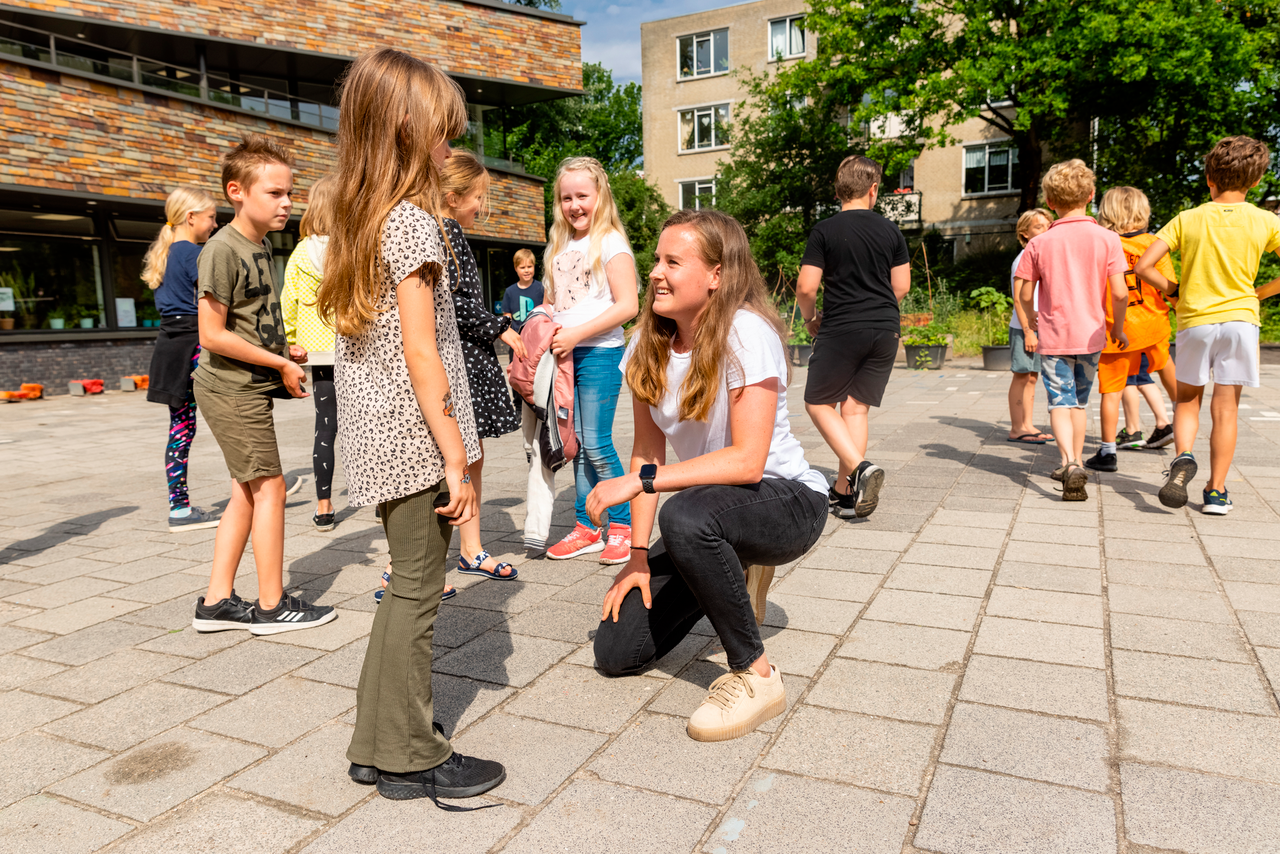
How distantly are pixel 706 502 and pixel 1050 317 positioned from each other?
13.1ft

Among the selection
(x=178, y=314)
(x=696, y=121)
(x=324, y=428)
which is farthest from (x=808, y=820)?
(x=696, y=121)

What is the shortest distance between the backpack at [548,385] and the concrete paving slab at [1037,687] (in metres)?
2.12

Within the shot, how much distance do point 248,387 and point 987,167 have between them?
33264 mm

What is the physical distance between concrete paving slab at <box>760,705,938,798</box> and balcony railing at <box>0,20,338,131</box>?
11880 millimetres

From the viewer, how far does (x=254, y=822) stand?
7.04 ft

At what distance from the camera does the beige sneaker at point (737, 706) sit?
8.20ft

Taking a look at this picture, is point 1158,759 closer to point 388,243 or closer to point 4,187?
point 388,243

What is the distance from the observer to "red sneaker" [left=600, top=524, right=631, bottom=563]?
171 inches

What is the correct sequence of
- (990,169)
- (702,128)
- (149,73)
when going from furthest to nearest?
1. (702,128)
2. (990,169)
3. (149,73)

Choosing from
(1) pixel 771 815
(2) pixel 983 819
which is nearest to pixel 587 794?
(1) pixel 771 815

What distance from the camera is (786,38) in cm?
3569

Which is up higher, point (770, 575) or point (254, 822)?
point (770, 575)

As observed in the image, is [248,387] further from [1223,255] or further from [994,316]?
[994,316]

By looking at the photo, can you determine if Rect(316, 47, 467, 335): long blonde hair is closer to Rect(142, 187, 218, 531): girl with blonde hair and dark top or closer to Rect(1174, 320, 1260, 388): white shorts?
Rect(142, 187, 218, 531): girl with blonde hair and dark top
